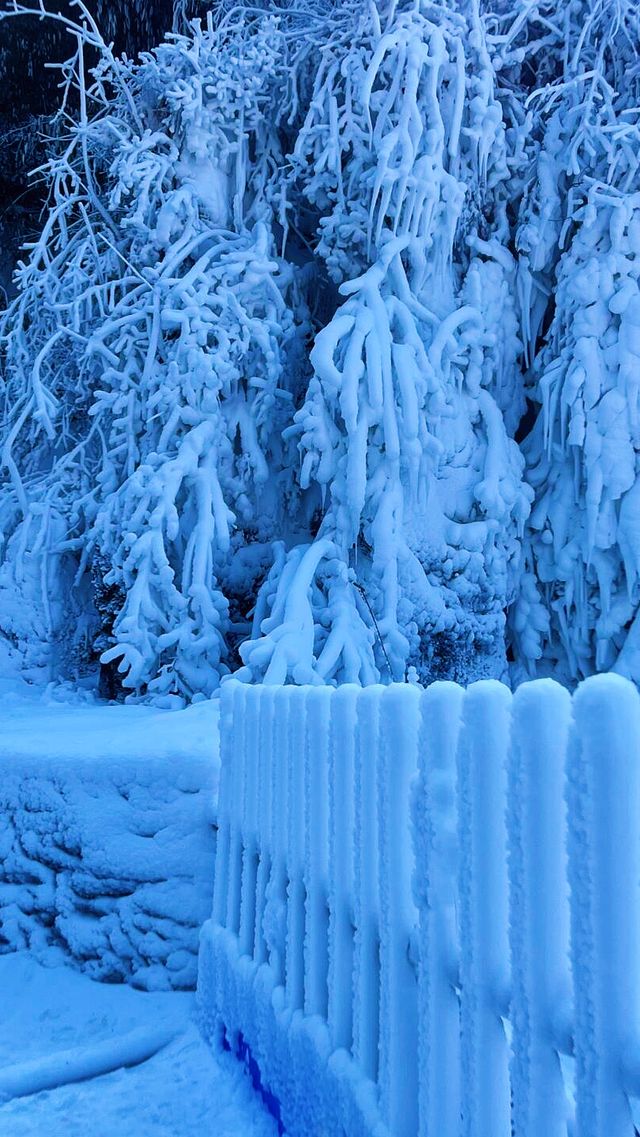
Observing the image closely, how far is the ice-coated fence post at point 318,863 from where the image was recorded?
8.82 ft

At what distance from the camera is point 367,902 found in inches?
93.3

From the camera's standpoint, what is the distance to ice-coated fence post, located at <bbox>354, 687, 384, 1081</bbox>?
234 centimetres

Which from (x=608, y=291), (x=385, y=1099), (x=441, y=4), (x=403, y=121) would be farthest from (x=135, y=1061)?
(x=441, y=4)

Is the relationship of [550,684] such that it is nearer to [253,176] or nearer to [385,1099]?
[385,1099]

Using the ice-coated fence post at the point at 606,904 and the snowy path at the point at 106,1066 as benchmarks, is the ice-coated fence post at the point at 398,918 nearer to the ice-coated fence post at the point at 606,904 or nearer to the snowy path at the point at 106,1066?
the ice-coated fence post at the point at 606,904

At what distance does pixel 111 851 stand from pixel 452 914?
107 inches

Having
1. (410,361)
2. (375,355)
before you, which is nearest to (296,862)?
(375,355)

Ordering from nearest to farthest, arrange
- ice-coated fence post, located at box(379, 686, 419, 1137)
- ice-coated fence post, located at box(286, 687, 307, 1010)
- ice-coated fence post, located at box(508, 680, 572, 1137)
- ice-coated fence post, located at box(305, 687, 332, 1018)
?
ice-coated fence post, located at box(508, 680, 572, 1137)
ice-coated fence post, located at box(379, 686, 419, 1137)
ice-coated fence post, located at box(305, 687, 332, 1018)
ice-coated fence post, located at box(286, 687, 307, 1010)

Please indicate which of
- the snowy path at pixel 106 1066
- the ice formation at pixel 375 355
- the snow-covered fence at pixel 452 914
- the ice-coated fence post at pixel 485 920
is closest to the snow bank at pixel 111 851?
the snowy path at pixel 106 1066

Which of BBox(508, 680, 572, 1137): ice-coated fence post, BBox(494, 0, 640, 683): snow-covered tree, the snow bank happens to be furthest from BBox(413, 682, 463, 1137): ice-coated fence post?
BBox(494, 0, 640, 683): snow-covered tree

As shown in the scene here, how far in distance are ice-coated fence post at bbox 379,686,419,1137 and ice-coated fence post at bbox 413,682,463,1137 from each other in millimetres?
96

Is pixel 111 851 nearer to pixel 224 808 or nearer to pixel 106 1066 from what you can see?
pixel 224 808

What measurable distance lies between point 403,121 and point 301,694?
5.80 meters

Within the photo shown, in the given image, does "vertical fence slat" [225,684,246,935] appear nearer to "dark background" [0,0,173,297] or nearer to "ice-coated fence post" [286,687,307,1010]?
"ice-coated fence post" [286,687,307,1010]
